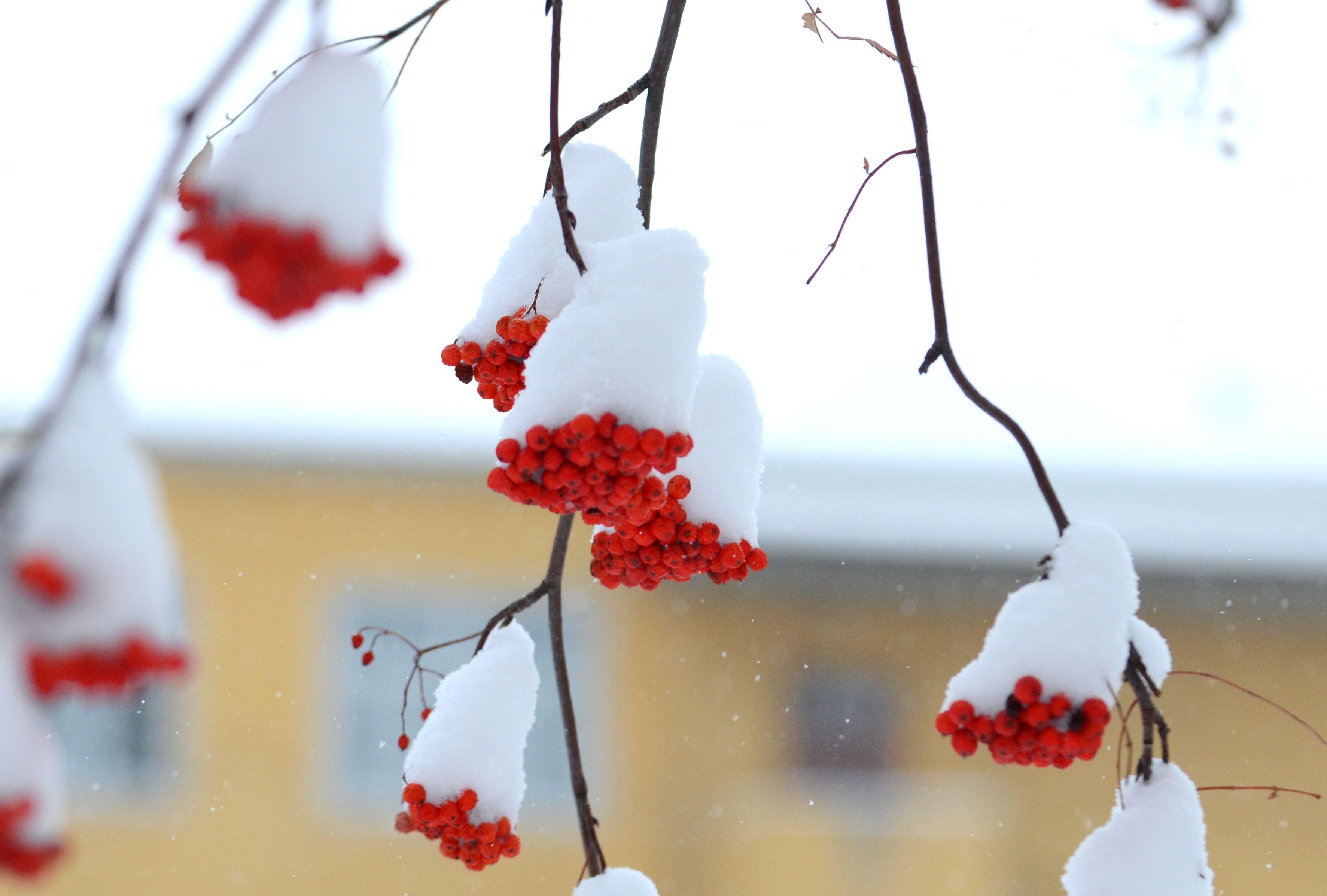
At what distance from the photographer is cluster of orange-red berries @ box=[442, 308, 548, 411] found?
1.90 ft

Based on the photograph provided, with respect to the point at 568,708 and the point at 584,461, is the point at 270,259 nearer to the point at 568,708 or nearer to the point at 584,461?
the point at 584,461

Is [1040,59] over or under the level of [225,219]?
over

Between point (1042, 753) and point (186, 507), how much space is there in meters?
2.56

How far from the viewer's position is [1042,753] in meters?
0.53

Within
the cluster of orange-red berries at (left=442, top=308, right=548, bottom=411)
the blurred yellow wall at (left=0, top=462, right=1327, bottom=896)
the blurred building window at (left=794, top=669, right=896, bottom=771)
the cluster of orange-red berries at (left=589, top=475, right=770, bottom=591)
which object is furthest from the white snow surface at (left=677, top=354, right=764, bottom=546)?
the blurred building window at (left=794, top=669, right=896, bottom=771)

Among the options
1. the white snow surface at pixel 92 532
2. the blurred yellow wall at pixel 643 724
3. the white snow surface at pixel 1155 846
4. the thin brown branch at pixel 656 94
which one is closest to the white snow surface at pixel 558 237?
the thin brown branch at pixel 656 94

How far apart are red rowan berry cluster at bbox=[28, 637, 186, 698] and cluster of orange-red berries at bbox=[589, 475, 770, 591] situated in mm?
310

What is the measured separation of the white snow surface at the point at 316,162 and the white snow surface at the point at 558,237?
0.26m

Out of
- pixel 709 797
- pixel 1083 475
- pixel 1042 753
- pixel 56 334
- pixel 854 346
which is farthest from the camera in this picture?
pixel 709 797

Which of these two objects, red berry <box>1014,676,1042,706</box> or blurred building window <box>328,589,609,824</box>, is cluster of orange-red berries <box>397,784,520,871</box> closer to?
red berry <box>1014,676,1042,706</box>

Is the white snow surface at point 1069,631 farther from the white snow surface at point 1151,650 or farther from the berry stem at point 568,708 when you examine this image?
the berry stem at point 568,708

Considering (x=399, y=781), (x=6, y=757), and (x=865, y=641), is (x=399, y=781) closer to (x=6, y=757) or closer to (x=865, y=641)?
(x=865, y=641)

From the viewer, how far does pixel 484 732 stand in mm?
709

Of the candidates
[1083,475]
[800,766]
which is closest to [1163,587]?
[1083,475]
